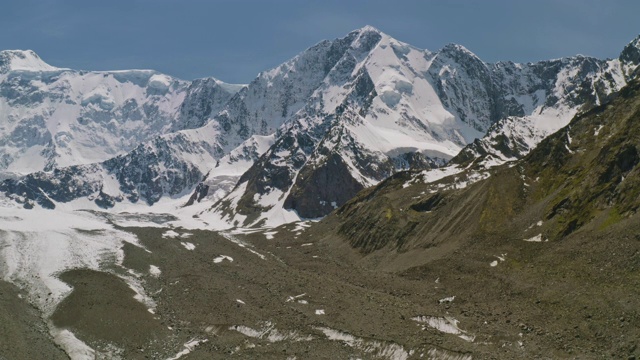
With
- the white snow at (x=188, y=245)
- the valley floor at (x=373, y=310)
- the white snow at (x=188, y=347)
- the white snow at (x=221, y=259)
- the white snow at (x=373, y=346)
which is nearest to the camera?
the valley floor at (x=373, y=310)

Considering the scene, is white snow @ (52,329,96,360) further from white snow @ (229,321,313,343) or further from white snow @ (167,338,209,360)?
white snow @ (229,321,313,343)

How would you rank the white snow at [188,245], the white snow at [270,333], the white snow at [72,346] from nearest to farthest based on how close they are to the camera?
the white snow at [72,346]
the white snow at [270,333]
the white snow at [188,245]

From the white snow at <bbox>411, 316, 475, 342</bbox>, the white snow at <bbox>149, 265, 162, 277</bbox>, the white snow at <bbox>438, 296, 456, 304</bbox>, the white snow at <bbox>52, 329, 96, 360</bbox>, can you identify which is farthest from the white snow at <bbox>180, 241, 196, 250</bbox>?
the white snow at <bbox>411, 316, 475, 342</bbox>

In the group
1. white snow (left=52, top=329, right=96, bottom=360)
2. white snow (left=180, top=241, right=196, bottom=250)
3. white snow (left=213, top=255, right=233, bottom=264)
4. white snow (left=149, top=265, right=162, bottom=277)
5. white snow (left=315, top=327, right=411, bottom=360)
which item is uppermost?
white snow (left=315, top=327, right=411, bottom=360)

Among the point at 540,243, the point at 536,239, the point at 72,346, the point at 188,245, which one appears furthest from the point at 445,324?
the point at 188,245

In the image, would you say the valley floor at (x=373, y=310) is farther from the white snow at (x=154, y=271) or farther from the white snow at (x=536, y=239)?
the white snow at (x=536, y=239)

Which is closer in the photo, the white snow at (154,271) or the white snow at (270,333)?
the white snow at (270,333)

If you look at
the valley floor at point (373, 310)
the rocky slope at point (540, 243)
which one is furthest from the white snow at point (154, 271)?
the rocky slope at point (540, 243)

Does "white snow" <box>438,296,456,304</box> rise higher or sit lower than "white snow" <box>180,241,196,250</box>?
higher

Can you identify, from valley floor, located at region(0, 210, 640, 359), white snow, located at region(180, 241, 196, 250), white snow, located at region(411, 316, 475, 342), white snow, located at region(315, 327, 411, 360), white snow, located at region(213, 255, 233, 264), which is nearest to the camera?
valley floor, located at region(0, 210, 640, 359)

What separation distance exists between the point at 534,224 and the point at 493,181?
101 feet

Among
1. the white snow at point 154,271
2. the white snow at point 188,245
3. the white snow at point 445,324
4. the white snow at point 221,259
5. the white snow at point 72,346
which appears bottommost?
the white snow at point 188,245

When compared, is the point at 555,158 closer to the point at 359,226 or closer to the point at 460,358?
the point at 359,226

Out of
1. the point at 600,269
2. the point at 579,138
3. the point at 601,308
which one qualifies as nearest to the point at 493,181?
the point at 579,138
